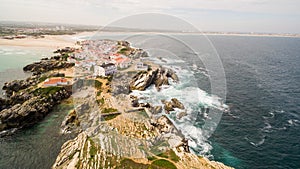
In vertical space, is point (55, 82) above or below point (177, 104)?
above

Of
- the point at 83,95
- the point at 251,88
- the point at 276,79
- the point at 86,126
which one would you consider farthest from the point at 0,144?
the point at 276,79

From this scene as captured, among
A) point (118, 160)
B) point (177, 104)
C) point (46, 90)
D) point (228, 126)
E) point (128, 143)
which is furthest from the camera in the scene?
point (46, 90)

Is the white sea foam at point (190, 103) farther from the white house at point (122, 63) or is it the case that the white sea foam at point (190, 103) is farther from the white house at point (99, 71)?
the white house at point (122, 63)

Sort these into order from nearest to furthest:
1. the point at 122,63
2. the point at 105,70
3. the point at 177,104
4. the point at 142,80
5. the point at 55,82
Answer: the point at 177,104
the point at 55,82
the point at 142,80
the point at 105,70
the point at 122,63

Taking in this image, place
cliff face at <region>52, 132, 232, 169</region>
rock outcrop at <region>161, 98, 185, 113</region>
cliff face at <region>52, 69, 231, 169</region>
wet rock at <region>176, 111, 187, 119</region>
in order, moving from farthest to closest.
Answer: rock outcrop at <region>161, 98, 185, 113</region>
wet rock at <region>176, 111, 187, 119</region>
cliff face at <region>52, 69, 231, 169</region>
cliff face at <region>52, 132, 232, 169</region>

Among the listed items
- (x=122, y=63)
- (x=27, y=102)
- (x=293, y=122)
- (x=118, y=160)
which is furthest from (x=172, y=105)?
(x=122, y=63)

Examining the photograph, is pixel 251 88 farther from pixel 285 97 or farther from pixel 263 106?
pixel 263 106

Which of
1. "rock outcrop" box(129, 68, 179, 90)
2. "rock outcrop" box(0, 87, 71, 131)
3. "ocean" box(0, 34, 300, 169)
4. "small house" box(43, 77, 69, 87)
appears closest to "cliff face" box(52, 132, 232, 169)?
"ocean" box(0, 34, 300, 169)

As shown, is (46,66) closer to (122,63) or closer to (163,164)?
(122,63)

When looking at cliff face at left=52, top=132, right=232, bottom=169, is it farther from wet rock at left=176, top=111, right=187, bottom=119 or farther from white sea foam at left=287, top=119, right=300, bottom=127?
white sea foam at left=287, top=119, right=300, bottom=127
